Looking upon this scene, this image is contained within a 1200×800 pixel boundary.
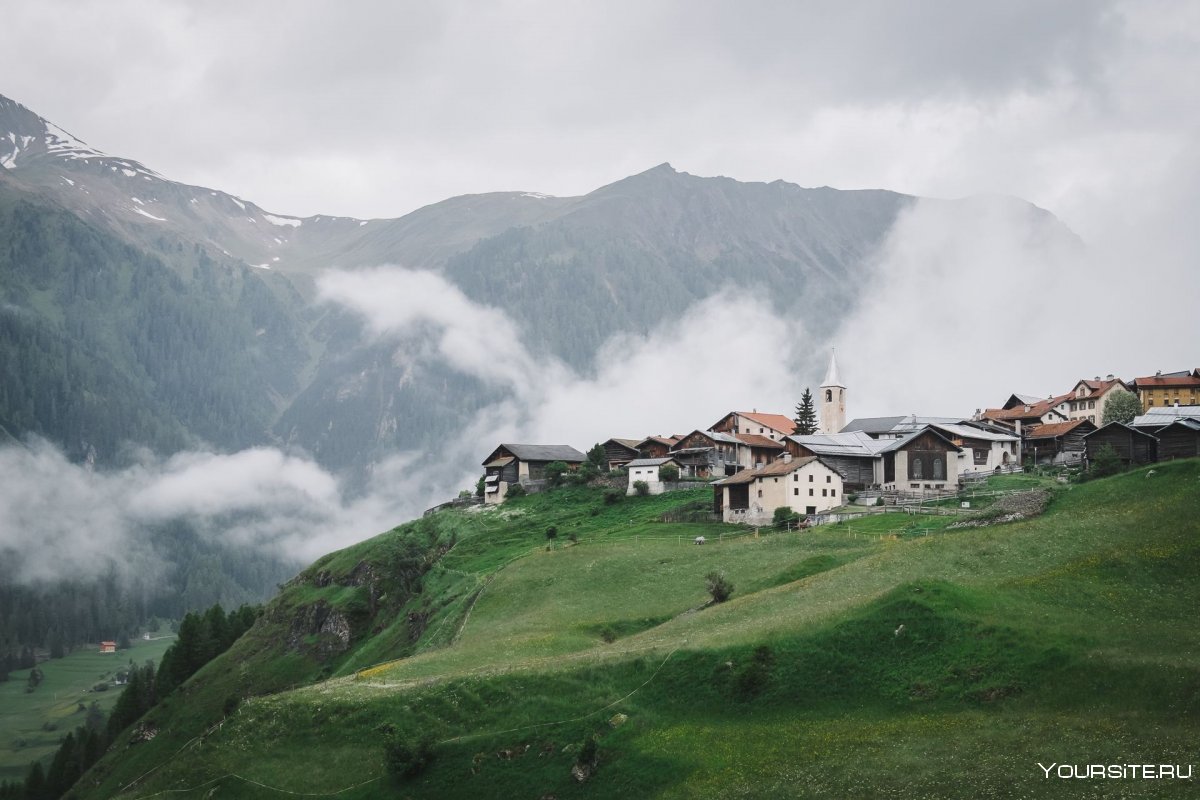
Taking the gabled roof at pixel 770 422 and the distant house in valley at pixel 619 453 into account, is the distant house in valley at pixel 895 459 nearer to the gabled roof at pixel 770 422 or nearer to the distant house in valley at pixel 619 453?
the gabled roof at pixel 770 422

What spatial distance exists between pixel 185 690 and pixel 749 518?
77.9m

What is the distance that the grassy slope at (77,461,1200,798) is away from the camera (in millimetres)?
39500

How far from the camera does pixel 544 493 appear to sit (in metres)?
142

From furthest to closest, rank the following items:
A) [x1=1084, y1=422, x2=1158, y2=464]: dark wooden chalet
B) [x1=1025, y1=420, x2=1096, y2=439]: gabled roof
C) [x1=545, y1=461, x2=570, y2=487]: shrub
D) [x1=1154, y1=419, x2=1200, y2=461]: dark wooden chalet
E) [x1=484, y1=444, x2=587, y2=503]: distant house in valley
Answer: [x1=484, y1=444, x2=587, y2=503]: distant house in valley < [x1=545, y1=461, x2=570, y2=487]: shrub < [x1=1025, y1=420, x2=1096, y2=439]: gabled roof < [x1=1084, y1=422, x2=1158, y2=464]: dark wooden chalet < [x1=1154, y1=419, x2=1200, y2=461]: dark wooden chalet

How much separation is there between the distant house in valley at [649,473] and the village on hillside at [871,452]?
178 mm

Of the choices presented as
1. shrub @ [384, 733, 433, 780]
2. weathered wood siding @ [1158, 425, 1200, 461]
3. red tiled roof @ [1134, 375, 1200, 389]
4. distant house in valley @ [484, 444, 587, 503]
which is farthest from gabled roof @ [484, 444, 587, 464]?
shrub @ [384, 733, 433, 780]

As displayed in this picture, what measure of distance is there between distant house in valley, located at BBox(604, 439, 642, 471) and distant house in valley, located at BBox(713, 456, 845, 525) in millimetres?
42978

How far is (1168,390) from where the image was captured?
151 metres

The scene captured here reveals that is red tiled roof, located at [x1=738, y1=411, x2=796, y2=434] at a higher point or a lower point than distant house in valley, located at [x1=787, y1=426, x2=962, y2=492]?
higher

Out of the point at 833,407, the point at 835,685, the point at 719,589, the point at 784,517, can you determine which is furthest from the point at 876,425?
the point at 835,685

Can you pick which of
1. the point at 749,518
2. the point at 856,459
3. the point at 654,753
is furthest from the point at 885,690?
the point at 856,459

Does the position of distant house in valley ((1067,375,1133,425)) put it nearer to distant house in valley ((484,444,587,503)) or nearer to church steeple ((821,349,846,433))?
church steeple ((821,349,846,433))

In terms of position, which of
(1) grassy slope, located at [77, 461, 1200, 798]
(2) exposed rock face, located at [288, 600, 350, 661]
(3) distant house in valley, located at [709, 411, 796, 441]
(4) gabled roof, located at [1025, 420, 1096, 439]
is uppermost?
(3) distant house in valley, located at [709, 411, 796, 441]

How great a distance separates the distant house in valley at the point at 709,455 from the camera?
443 ft
